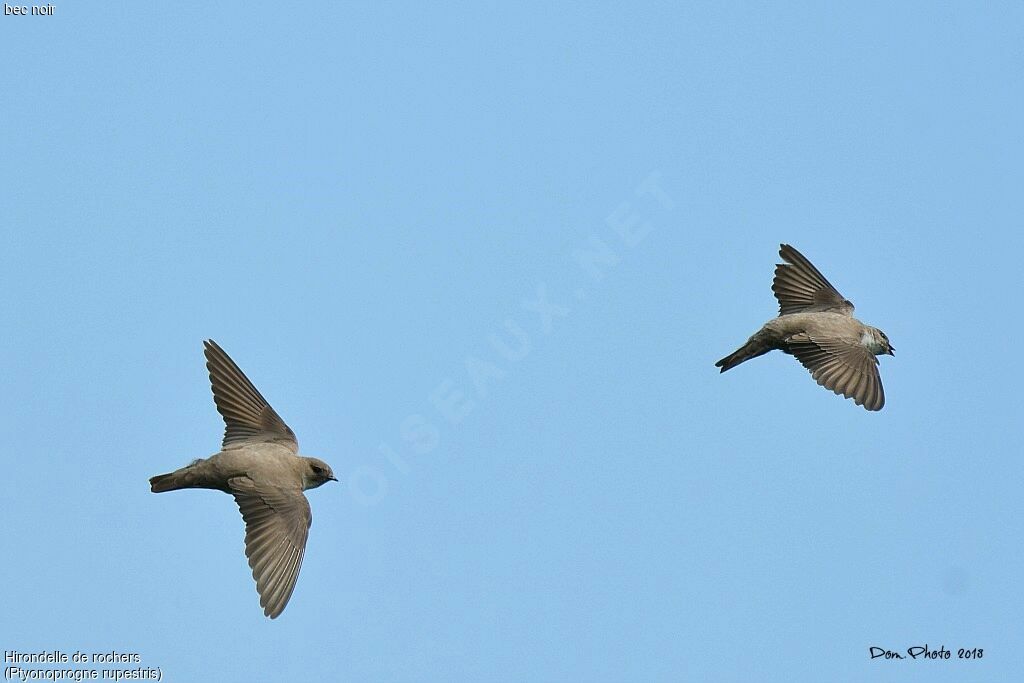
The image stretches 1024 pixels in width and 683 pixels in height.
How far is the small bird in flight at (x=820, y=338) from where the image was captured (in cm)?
1591

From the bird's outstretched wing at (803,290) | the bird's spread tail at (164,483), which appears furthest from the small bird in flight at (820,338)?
the bird's spread tail at (164,483)

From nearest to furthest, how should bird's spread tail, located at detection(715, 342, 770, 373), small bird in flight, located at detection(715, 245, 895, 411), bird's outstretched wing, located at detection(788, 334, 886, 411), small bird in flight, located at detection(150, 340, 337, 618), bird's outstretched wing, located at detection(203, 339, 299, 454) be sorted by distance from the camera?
small bird in flight, located at detection(150, 340, 337, 618), bird's outstretched wing, located at detection(203, 339, 299, 454), bird's outstretched wing, located at detection(788, 334, 886, 411), small bird in flight, located at detection(715, 245, 895, 411), bird's spread tail, located at detection(715, 342, 770, 373)

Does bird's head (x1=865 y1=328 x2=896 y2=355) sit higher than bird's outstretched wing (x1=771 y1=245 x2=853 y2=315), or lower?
lower

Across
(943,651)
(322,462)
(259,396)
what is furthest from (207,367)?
(943,651)

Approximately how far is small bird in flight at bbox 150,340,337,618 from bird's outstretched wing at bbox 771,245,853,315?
5.89 metres

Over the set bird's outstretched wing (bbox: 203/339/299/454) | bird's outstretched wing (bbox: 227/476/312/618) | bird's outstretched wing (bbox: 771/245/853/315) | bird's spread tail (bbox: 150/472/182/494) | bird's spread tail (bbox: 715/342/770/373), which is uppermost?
bird's outstretched wing (bbox: 771/245/853/315)

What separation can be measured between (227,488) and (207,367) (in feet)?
4.86

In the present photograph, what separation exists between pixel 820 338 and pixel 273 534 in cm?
635

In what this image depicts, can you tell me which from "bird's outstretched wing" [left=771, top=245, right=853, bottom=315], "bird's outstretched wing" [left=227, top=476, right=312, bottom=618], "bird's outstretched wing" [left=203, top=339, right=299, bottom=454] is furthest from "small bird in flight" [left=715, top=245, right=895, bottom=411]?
"bird's outstretched wing" [left=227, top=476, right=312, bottom=618]

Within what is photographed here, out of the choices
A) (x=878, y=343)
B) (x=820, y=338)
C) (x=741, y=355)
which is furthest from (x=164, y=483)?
(x=878, y=343)

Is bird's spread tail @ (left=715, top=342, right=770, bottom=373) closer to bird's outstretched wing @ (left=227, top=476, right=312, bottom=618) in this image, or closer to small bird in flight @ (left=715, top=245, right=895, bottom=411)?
small bird in flight @ (left=715, top=245, right=895, bottom=411)

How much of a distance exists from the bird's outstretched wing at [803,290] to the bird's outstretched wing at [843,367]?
89 cm

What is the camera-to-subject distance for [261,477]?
47.7ft

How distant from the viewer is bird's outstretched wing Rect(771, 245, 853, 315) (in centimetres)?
1725
